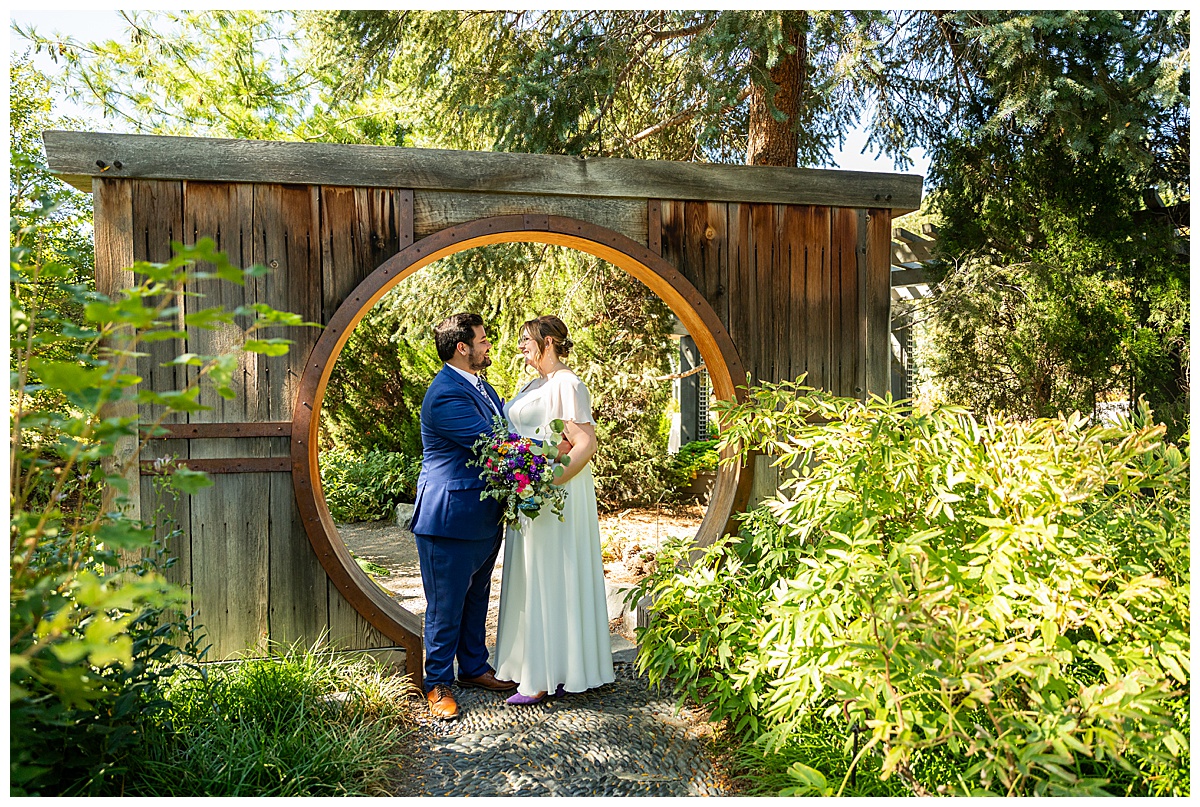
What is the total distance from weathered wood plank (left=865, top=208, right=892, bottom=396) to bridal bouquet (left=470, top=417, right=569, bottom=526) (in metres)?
1.77

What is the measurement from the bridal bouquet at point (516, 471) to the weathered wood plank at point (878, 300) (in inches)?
69.8

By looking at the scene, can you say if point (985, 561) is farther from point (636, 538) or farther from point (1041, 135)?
point (636, 538)

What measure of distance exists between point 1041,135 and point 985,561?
4725 millimetres

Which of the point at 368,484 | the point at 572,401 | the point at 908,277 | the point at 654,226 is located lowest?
the point at 368,484

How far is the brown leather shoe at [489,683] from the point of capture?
3627 millimetres

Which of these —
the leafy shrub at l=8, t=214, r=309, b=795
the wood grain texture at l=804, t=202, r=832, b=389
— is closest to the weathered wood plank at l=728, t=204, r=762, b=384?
the wood grain texture at l=804, t=202, r=832, b=389

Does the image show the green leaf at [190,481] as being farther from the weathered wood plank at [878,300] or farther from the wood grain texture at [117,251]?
the weathered wood plank at [878,300]

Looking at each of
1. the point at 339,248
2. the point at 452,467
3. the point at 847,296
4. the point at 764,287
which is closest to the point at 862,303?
the point at 847,296

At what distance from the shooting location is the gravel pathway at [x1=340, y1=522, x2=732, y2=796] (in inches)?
111

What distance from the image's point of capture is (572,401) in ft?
11.7

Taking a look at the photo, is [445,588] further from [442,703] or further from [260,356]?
[260,356]

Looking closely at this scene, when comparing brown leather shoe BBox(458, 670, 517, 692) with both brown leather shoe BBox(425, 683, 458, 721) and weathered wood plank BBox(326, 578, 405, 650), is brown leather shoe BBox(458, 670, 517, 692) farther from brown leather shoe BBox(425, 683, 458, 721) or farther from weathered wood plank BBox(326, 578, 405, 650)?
weathered wood plank BBox(326, 578, 405, 650)

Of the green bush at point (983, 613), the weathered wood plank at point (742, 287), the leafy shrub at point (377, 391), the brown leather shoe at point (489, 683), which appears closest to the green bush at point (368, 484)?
the leafy shrub at point (377, 391)

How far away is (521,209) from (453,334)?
0.67 m
